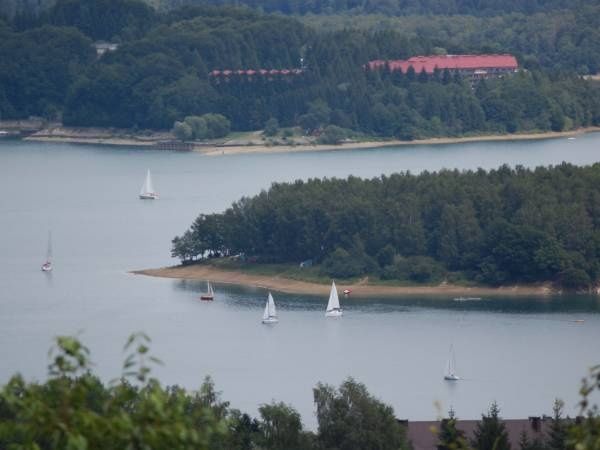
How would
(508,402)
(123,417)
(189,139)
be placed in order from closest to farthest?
(123,417)
(508,402)
(189,139)

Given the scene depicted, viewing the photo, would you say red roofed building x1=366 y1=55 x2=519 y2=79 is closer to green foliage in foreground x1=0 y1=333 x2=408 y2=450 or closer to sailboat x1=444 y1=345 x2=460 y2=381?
sailboat x1=444 y1=345 x2=460 y2=381

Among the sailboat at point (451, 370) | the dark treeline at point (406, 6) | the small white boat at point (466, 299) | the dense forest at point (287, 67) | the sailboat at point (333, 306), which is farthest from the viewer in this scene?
the dark treeline at point (406, 6)

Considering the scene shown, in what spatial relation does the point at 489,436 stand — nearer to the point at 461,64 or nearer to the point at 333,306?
the point at 333,306

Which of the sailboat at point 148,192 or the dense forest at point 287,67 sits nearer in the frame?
the sailboat at point 148,192

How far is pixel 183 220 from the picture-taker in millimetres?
38344

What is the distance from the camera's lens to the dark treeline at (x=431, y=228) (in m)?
29.4

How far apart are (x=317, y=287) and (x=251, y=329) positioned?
11.9 ft

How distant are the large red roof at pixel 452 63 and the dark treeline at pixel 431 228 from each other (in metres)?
30.3

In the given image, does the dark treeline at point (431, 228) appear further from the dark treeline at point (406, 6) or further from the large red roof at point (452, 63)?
the dark treeline at point (406, 6)

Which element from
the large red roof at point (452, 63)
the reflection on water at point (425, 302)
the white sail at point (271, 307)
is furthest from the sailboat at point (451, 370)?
the large red roof at point (452, 63)

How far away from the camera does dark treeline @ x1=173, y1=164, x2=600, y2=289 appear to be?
2942cm

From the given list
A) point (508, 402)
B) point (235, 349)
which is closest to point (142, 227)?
point (235, 349)

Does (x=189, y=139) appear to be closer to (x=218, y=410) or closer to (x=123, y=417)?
(x=218, y=410)

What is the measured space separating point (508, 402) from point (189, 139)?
3799cm
